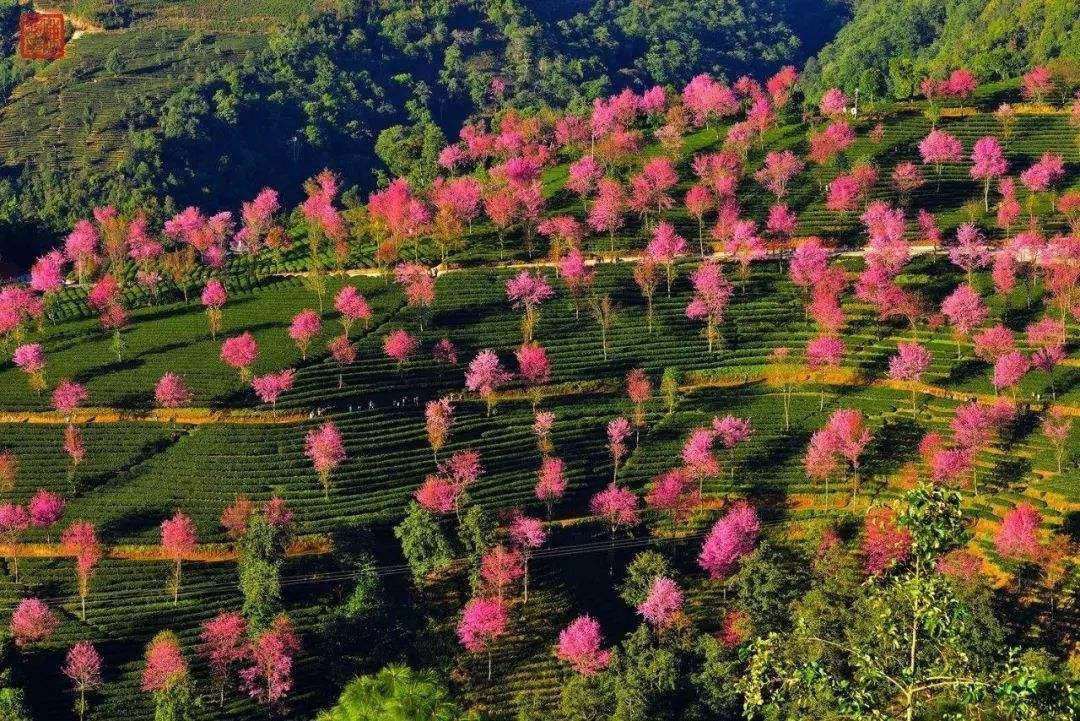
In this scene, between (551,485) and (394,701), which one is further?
(551,485)

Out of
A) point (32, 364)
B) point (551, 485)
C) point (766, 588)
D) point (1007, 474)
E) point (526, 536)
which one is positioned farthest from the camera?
point (32, 364)

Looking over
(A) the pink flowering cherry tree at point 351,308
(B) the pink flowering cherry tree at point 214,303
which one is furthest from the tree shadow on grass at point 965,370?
(B) the pink flowering cherry tree at point 214,303

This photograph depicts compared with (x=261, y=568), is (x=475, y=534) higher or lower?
lower

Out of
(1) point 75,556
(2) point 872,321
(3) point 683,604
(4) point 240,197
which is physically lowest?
(3) point 683,604

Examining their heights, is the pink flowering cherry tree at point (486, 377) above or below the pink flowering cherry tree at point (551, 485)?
above

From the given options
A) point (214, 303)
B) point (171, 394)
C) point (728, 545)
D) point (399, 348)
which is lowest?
point (728, 545)

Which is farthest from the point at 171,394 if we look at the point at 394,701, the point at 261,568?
the point at 394,701

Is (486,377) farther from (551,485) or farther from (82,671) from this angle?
(82,671)

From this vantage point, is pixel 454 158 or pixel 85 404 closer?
pixel 85 404

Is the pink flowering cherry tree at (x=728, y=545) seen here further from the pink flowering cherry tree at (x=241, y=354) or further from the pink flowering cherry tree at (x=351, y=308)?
the pink flowering cherry tree at (x=241, y=354)

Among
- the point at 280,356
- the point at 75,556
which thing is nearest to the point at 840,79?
the point at 280,356

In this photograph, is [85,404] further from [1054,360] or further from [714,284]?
[1054,360]
